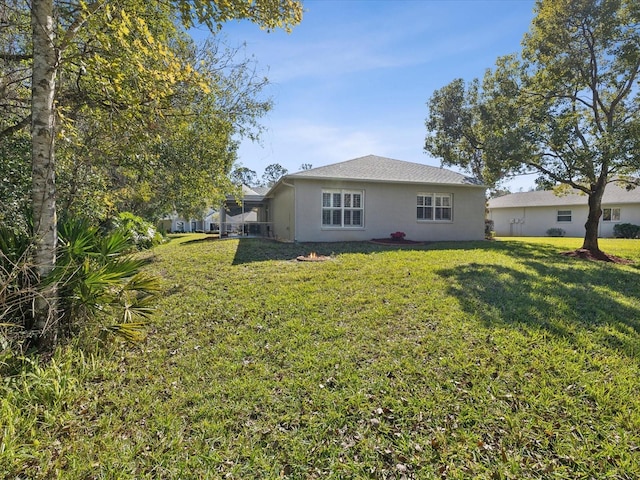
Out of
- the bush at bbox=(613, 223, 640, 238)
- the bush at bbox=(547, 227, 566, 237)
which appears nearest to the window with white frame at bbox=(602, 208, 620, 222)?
the bush at bbox=(613, 223, 640, 238)

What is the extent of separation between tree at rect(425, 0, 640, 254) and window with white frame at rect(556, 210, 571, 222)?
1574cm

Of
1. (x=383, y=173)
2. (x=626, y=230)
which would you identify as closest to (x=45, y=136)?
(x=383, y=173)

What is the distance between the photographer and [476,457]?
274 centimetres

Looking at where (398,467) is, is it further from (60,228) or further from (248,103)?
(248,103)

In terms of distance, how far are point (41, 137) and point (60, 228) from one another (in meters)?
1.74

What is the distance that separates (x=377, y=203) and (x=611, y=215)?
2275 centimetres

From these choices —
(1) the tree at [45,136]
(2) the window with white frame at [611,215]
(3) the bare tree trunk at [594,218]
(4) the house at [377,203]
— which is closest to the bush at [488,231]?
(4) the house at [377,203]

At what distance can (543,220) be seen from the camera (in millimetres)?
28219

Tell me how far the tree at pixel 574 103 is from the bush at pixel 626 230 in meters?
13.4

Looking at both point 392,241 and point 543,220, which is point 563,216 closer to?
point 543,220

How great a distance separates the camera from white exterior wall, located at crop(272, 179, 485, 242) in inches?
525

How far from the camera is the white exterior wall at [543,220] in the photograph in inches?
950

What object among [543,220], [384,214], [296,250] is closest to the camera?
[296,250]

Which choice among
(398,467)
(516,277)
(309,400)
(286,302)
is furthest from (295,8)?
(516,277)
